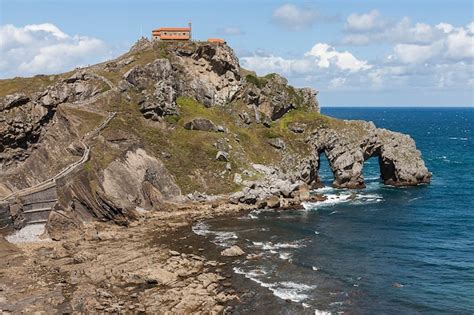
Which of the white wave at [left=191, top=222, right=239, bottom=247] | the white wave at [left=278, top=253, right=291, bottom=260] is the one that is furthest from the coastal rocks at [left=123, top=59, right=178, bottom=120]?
the white wave at [left=278, top=253, right=291, bottom=260]

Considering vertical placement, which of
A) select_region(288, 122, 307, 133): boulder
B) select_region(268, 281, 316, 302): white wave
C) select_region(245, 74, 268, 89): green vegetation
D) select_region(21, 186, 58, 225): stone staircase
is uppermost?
select_region(245, 74, 268, 89): green vegetation

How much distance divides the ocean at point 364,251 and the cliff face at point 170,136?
10887mm

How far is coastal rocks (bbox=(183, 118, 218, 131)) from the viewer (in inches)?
4449

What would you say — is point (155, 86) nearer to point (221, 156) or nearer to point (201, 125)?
point (201, 125)

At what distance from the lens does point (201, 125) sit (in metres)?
114

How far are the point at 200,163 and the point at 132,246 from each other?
115 feet

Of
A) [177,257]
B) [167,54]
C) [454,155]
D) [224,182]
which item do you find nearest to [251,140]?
[224,182]

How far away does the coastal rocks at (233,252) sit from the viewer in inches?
2749

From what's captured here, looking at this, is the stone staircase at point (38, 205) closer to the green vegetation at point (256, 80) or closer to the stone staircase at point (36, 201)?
the stone staircase at point (36, 201)

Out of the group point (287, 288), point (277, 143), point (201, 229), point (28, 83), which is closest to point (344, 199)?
point (277, 143)

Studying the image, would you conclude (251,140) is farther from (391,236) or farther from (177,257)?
(177,257)

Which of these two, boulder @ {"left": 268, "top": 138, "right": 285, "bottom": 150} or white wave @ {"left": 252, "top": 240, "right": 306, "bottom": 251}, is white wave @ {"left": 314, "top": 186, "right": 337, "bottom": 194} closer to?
boulder @ {"left": 268, "top": 138, "right": 285, "bottom": 150}

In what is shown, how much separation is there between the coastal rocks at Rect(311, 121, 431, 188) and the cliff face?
0.81 ft

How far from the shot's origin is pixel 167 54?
122938mm
